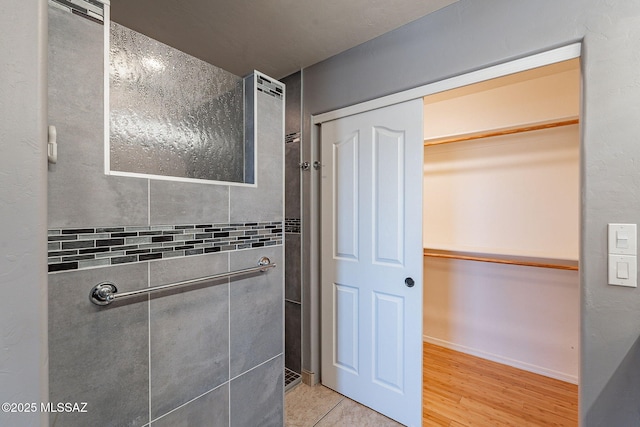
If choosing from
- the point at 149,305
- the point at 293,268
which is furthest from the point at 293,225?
the point at 149,305

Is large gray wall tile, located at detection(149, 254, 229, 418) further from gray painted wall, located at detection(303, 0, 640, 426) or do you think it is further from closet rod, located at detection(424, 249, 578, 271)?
closet rod, located at detection(424, 249, 578, 271)

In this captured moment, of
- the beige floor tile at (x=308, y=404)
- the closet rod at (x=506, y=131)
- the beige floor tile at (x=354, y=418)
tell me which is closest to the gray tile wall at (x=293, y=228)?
the beige floor tile at (x=308, y=404)

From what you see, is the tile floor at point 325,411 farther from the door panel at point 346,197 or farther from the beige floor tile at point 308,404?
the door panel at point 346,197

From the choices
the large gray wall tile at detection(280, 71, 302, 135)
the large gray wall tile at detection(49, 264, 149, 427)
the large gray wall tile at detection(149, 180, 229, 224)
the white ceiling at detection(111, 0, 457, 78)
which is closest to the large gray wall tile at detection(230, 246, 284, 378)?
the large gray wall tile at detection(149, 180, 229, 224)

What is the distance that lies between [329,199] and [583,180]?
4.49 ft

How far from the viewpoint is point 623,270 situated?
1089 mm

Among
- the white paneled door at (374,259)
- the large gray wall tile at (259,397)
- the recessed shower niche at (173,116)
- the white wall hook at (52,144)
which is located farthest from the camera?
the white paneled door at (374,259)

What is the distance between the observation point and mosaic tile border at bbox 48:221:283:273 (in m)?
0.85

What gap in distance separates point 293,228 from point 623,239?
1.83 meters

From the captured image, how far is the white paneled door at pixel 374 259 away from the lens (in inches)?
64.8

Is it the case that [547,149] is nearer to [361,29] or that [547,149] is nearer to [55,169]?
[361,29]

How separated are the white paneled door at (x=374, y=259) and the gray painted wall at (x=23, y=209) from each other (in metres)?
1.56

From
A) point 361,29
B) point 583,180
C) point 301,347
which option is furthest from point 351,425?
point 361,29

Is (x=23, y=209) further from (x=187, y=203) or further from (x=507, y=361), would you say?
(x=507, y=361)
